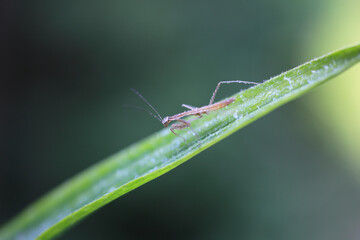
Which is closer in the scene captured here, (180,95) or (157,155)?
(157,155)

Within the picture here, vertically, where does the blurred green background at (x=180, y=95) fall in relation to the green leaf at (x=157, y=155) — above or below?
above

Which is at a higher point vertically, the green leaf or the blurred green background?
the blurred green background

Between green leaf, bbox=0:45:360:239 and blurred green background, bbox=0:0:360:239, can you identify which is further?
blurred green background, bbox=0:0:360:239

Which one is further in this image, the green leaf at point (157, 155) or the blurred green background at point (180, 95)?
the blurred green background at point (180, 95)

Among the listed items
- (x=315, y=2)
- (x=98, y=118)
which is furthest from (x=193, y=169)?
(x=315, y=2)
